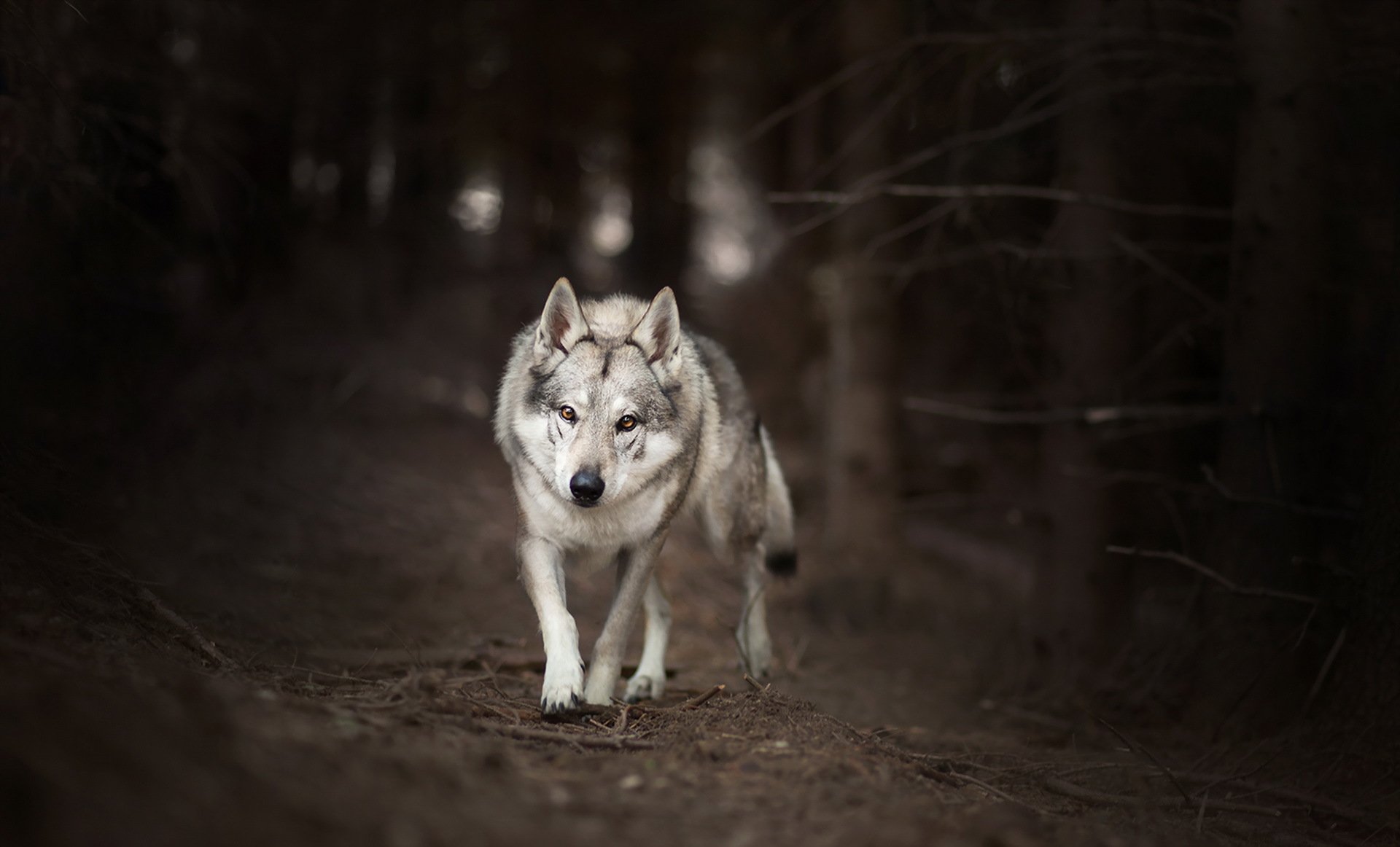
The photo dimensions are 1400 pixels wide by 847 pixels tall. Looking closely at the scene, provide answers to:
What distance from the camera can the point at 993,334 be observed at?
11.9 metres

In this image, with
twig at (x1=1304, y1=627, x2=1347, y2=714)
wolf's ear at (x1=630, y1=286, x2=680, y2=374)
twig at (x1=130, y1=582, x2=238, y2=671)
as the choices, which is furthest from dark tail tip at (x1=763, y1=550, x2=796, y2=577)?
twig at (x1=130, y1=582, x2=238, y2=671)

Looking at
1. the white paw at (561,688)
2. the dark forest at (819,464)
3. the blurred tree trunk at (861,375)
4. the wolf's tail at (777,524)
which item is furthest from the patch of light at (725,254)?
the white paw at (561,688)

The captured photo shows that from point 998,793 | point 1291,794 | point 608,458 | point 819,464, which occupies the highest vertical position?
point 608,458

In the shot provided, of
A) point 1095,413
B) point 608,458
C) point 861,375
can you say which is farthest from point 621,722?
point 861,375

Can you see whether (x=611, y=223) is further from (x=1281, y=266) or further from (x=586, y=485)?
(x=586, y=485)

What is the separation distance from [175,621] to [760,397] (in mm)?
12703

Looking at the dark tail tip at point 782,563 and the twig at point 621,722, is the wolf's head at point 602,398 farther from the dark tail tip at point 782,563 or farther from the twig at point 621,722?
the dark tail tip at point 782,563

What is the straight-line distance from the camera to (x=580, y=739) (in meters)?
4.01

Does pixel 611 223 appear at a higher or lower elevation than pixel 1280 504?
higher

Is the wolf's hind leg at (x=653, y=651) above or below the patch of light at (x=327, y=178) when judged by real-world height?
below

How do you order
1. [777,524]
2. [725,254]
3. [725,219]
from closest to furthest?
[777,524] < [725,219] < [725,254]

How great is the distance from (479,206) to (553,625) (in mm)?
15681

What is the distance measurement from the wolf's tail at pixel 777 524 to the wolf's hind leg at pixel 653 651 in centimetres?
88

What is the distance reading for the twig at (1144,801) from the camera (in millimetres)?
4320
